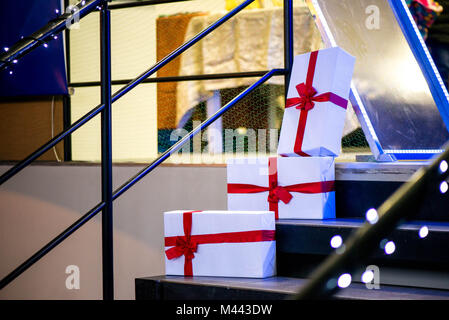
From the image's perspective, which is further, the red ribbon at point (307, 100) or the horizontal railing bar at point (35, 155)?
the red ribbon at point (307, 100)

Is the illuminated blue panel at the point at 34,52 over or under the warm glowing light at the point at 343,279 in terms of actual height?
over

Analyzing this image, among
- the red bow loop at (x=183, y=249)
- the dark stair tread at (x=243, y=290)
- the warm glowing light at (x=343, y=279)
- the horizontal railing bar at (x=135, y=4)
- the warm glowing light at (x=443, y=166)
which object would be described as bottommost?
the dark stair tread at (x=243, y=290)

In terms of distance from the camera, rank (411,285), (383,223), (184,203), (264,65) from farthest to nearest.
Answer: (264,65)
(184,203)
(411,285)
(383,223)

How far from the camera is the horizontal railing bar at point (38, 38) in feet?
5.37

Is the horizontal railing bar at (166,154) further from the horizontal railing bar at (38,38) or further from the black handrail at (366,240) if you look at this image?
the black handrail at (366,240)

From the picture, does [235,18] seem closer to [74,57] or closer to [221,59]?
[221,59]

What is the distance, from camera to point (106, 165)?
1.77m

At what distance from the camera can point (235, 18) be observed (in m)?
3.66

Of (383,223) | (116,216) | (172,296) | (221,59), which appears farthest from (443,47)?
(383,223)

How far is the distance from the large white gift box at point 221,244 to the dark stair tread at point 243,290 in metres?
0.03

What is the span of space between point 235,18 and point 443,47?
1141 millimetres

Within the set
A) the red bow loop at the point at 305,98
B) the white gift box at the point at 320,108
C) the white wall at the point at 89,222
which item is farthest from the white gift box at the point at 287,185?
the white wall at the point at 89,222
